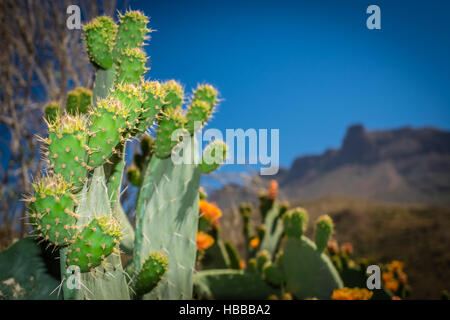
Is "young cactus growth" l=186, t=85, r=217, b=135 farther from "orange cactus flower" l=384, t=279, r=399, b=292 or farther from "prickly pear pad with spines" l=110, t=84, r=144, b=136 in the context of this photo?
"orange cactus flower" l=384, t=279, r=399, b=292

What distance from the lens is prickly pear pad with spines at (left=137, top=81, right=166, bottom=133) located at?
1.19 meters

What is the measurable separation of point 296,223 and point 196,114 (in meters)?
0.95

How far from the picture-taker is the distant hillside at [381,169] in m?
40.6

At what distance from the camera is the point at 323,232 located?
188cm

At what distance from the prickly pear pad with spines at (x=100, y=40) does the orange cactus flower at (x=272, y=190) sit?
1.62 metres

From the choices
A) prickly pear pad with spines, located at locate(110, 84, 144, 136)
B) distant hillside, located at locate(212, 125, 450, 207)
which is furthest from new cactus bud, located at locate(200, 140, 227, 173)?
distant hillside, located at locate(212, 125, 450, 207)

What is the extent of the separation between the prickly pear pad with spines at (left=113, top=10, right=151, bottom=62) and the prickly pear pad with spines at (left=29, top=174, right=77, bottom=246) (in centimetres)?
83

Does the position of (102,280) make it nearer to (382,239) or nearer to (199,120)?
(199,120)

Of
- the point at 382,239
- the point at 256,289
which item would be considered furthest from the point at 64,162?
the point at 382,239

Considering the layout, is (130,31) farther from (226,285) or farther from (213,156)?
(226,285)

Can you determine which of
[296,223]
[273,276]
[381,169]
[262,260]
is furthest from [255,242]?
[381,169]

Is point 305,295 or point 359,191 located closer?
point 305,295

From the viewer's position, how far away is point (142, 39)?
4.94 feet
